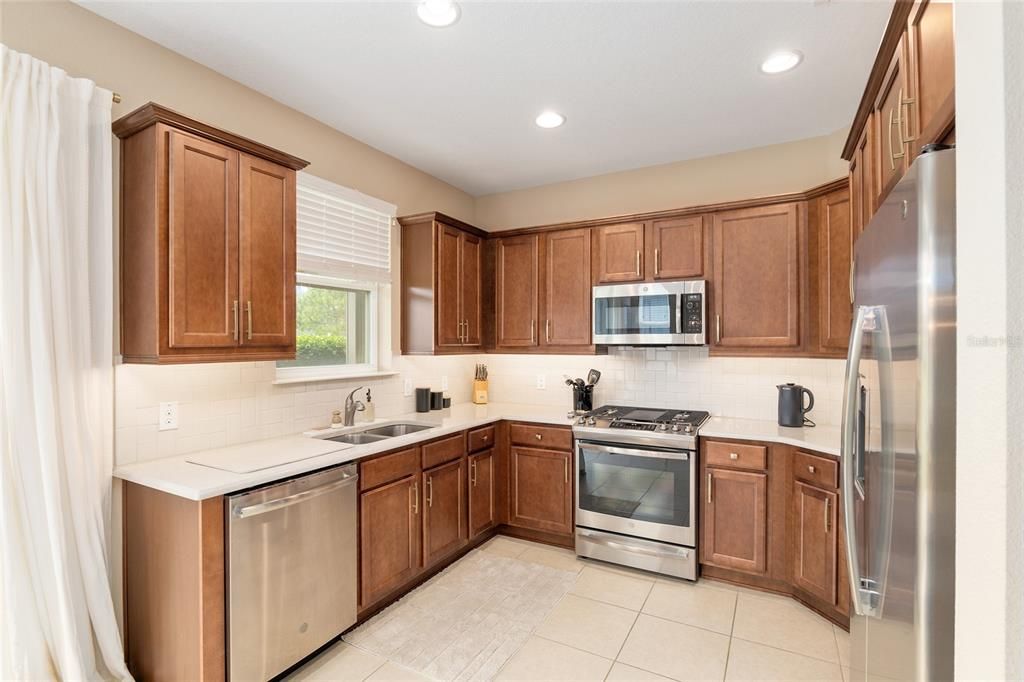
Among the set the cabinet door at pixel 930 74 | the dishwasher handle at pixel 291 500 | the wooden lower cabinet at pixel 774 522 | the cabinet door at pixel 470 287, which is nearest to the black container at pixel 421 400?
the cabinet door at pixel 470 287

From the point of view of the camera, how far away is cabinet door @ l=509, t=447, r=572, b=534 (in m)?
3.48

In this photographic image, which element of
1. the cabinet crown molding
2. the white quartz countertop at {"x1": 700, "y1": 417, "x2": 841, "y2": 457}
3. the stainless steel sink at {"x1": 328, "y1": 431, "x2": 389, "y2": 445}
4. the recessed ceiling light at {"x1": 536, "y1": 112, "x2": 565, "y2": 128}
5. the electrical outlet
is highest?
the recessed ceiling light at {"x1": 536, "y1": 112, "x2": 565, "y2": 128}

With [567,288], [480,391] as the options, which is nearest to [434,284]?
[567,288]

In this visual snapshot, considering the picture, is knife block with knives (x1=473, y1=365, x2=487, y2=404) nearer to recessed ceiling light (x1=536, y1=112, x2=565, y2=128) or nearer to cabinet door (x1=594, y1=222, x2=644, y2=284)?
cabinet door (x1=594, y1=222, x2=644, y2=284)

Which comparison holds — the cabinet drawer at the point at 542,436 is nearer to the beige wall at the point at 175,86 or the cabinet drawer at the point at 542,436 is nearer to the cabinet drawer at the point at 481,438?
the cabinet drawer at the point at 481,438

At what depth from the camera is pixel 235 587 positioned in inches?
75.0

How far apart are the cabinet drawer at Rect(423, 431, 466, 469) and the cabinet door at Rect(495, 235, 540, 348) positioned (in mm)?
1068

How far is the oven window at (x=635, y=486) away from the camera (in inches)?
120

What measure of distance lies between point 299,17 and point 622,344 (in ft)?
8.78

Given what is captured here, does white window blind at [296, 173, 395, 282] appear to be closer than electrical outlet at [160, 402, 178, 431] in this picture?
No

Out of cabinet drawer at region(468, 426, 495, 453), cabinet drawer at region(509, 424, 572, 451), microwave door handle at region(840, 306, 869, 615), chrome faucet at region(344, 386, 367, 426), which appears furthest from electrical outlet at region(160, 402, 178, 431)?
microwave door handle at region(840, 306, 869, 615)

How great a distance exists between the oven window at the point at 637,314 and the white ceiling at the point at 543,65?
1110mm

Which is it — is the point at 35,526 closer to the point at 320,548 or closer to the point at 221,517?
the point at 221,517

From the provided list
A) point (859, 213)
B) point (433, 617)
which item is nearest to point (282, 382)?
point (433, 617)
